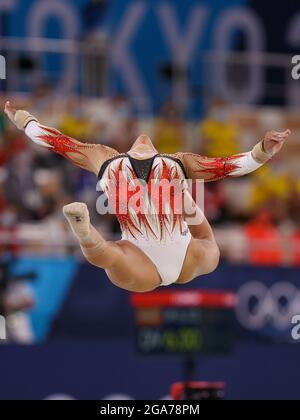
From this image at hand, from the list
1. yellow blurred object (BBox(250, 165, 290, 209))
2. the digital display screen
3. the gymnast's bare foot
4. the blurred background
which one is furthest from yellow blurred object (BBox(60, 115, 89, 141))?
the gymnast's bare foot

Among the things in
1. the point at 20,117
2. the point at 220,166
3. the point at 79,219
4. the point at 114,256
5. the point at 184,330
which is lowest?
the point at 114,256

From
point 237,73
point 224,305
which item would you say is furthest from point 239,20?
point 224,305

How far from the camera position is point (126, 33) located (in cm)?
1733

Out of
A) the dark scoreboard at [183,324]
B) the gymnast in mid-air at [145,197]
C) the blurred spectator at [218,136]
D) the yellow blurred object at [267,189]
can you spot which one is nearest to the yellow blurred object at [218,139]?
the blurred spectator at [218,136]

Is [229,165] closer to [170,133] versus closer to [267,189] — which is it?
[170,133]

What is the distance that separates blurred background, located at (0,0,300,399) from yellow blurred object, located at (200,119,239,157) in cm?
3

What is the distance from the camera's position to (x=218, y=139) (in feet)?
48.1

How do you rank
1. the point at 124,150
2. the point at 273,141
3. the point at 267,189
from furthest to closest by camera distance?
the point at 267,189, the point at 124,150, the point at 273,141

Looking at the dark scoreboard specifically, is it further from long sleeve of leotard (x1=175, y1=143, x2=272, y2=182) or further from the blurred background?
long sleeve of leotard (x1=175, y1=143, x2=272, y2=182)

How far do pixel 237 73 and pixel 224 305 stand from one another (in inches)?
259

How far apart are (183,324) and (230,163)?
3.93m

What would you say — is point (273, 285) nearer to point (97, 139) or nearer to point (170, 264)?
point (97, 139)

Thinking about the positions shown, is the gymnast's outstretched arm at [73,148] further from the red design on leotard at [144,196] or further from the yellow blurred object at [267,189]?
the yellow blurred object at [267,189]

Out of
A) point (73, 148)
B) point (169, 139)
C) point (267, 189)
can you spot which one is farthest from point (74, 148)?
point (267, 189)
